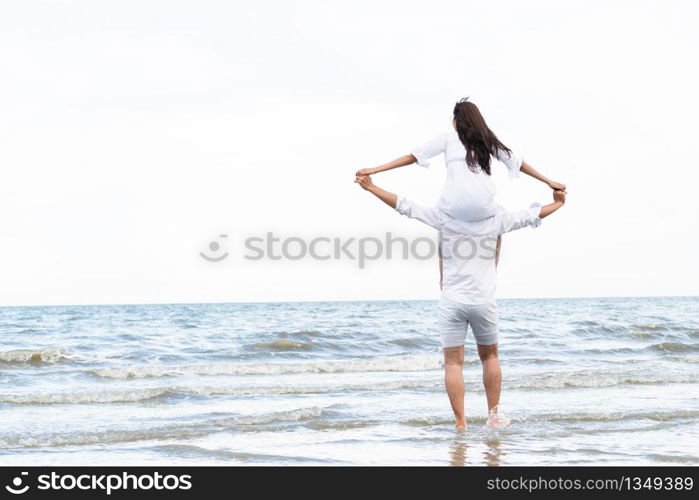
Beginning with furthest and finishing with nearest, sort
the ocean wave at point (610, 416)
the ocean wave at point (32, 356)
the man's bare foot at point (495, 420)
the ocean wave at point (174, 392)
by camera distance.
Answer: the ocean wave at point (32, 356)
the ocean wave at point (174, 392)
the ocean wave at point (610, 416)
the man's bare foot at point (495, 420)

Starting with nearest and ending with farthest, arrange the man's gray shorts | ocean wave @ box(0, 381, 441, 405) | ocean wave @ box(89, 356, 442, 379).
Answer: the man's gray shorts, ocean wave @ box(0, 381, 441, 405), ocean wave @ box(89, 356, 442, 379)

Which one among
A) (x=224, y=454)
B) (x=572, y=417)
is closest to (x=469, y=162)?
(x=224, y=454)

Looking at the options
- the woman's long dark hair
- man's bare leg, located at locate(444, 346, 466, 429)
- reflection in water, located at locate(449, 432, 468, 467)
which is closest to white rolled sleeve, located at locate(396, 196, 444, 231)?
the woman's long dark hair

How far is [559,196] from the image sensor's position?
18.3 ft

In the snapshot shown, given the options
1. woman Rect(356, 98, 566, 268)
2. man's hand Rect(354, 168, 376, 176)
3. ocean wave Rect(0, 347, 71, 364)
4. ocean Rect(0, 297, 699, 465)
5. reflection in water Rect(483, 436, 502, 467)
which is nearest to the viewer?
reflection in water Rect(483, 436, 502, 467)

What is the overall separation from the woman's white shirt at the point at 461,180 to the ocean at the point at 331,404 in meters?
1.52

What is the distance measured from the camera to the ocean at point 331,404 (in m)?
5.76

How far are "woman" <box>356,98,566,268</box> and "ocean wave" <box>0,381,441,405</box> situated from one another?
4.77 meters

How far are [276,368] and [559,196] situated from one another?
896 centimetres

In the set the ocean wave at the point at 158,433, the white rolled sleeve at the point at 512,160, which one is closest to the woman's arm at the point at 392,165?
the white rolled sleeve at the point at 512,160

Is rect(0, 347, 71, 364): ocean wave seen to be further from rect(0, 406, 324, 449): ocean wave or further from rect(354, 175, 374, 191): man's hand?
rect(354, 175, 374, 191): man's hand

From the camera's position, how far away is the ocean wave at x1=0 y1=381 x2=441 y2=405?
30.6ft

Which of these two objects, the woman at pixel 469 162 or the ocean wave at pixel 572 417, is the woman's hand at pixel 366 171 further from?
the ocean wave at pixel 572 417
